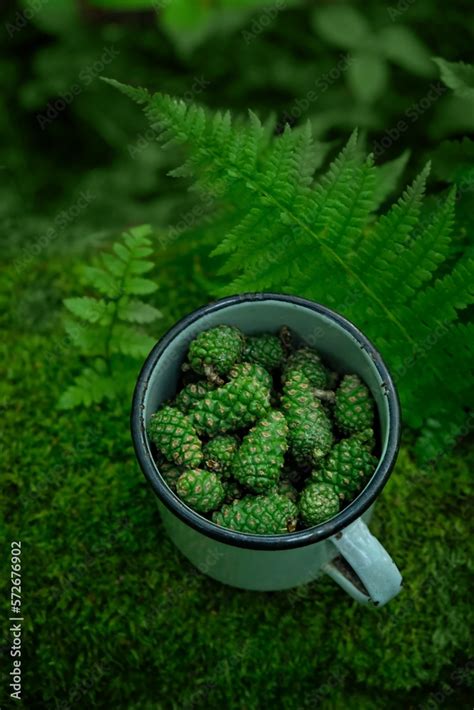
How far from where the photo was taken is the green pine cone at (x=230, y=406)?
1.96m

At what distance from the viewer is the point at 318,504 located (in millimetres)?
1861

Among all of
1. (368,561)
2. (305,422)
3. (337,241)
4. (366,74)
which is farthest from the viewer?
(366,74)

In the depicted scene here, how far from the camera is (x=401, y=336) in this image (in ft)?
7.96

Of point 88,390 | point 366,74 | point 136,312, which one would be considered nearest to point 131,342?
point 136,312

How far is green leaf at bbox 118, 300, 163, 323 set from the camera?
2592 mm

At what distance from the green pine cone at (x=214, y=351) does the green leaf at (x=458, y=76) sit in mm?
1209

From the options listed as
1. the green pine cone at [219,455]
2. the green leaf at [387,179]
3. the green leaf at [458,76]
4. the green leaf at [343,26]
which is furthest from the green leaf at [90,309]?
the green leaf at [343,26]

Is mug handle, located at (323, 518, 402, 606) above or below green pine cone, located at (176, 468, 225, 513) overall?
above

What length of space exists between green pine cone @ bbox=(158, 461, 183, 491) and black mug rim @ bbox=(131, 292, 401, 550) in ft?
0.28

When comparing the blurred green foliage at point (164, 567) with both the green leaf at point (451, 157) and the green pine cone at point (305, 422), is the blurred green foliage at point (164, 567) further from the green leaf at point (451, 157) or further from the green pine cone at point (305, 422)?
the green pine cone at point (305, 422)

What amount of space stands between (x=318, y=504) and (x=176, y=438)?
1.29 feet

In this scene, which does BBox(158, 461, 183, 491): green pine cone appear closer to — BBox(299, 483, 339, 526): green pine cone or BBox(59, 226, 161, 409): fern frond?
BBox(299, 483, 339, 526): green pine cone

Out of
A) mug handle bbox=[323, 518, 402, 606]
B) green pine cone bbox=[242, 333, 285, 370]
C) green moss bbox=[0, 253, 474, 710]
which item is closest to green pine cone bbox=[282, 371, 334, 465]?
green pine cone bbox=[242, 333, 285, 370]

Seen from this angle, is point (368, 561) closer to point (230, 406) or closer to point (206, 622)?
point (230, 406)
